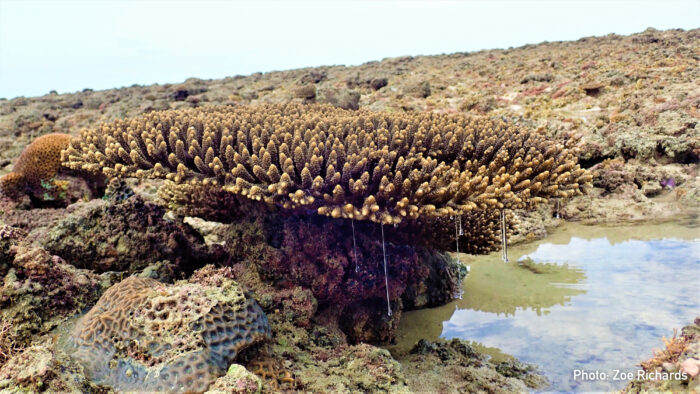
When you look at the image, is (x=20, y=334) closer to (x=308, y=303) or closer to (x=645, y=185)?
(x=308, y=303)

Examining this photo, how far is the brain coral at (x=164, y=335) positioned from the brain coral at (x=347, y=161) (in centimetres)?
94

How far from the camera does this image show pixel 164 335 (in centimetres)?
254

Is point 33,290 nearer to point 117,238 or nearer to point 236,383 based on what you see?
point 117,238

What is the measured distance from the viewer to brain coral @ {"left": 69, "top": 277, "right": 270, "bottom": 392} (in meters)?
2.40

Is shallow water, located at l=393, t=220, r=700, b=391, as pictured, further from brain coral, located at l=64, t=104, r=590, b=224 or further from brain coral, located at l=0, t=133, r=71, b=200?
brain coral, located at l=0, t=133, r=71, b=200

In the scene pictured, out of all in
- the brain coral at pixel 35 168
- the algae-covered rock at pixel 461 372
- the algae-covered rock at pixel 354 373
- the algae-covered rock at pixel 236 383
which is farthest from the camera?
the brain coral at pixel 35 168

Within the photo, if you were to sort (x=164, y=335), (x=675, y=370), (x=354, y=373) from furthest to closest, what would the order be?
1. (x=354, y=373)
2. (x=675, y=370)
3. (x=164, y=335)

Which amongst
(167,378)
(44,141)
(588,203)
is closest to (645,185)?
(588,203)

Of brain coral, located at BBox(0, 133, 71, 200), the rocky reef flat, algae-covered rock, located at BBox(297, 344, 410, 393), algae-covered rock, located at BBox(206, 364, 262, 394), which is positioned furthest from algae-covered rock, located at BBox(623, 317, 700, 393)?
brain coral, located at BBox(0, 133, 71, 200)

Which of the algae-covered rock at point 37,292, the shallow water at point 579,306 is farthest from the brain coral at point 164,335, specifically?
the shallow water at point 579,306

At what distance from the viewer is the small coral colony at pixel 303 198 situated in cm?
259

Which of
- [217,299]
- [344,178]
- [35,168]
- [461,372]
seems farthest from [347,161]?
[35,168]

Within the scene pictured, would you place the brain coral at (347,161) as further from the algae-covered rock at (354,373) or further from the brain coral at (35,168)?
the brain coral at (35,168)

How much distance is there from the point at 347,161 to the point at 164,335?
180 centimetres
